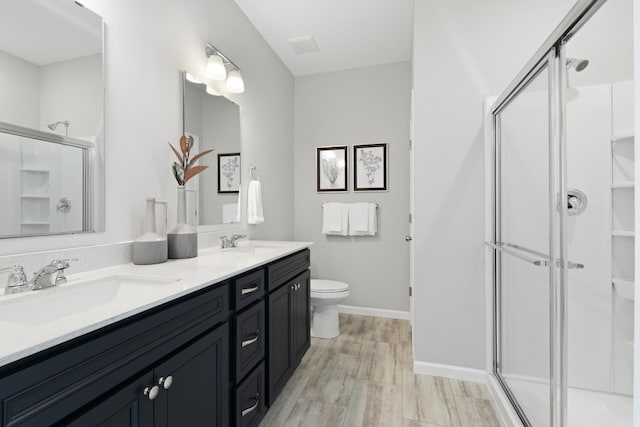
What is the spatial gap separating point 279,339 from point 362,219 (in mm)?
1676

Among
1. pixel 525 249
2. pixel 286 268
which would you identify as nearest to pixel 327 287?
pixel 286 268

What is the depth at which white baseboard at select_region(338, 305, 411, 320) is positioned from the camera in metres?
3.04

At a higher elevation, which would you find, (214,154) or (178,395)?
(214,154)

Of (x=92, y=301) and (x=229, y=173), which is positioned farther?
(x=229, y=173)

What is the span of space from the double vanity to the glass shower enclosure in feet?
4.05

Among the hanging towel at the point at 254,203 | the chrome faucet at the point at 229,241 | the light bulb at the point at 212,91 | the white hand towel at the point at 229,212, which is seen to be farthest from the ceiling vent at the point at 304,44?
the chrome faucet at the point at 229,241

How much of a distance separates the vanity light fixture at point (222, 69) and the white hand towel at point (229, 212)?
83cm

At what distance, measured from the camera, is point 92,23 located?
3.95 feet

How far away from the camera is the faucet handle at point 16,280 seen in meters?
0.90

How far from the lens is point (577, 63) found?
4.13 feet

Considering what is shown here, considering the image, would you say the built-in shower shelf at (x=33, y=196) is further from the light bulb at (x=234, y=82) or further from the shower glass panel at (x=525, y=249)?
the shower glass panel at (x=525, y=249)

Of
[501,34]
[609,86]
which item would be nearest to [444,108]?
[501,34]

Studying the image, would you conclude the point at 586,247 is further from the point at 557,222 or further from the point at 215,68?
the point at 215,68

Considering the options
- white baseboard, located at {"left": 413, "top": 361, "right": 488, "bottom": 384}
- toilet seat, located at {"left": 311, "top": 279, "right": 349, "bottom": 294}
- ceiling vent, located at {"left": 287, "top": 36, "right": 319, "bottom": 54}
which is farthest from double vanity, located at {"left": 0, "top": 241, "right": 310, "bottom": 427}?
ceiling vent, located at {"left": 287, "top": 36, "right": 319, "bottom": 54}
